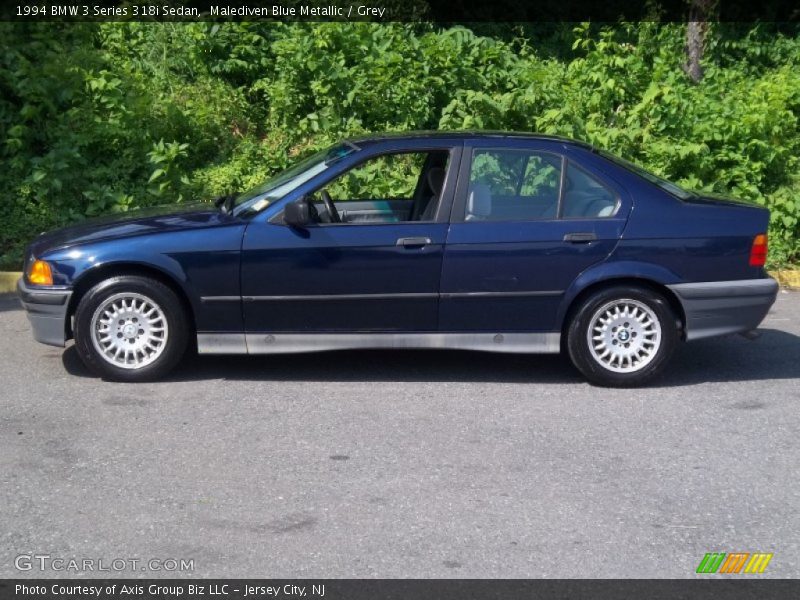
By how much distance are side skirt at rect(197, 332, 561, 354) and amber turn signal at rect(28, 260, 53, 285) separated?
1027 mm

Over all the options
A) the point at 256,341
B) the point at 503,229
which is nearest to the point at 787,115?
the point at 503,229

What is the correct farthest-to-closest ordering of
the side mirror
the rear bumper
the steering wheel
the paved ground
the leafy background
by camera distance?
the leafy background < the steering wheel < the rear bumper < the side mirror < the paved ground

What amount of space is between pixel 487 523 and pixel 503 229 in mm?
2534

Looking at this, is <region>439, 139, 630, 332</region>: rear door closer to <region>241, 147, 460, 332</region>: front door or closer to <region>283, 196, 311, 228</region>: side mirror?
<region>241, 147, 460, 332</region>: front door

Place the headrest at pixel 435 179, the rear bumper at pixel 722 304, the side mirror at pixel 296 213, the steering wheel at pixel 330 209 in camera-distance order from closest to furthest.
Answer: the side mirror at pixel 296 213 < the rear bumper at pixel 722 304 < the steering wheel at pixel 330 209 < the headrest at pixel 435 179

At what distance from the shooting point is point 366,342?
7082 mm

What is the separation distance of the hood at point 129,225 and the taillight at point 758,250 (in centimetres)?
343

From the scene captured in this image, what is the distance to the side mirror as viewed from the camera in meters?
6.89

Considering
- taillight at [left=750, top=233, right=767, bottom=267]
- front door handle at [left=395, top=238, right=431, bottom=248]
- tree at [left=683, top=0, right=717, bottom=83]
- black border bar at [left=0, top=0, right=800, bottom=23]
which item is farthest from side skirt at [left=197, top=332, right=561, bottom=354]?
tree at [left=683, top=0, right=717, bottom=83]

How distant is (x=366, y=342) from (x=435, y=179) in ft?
4.09

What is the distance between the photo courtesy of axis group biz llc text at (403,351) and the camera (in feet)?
15.5
